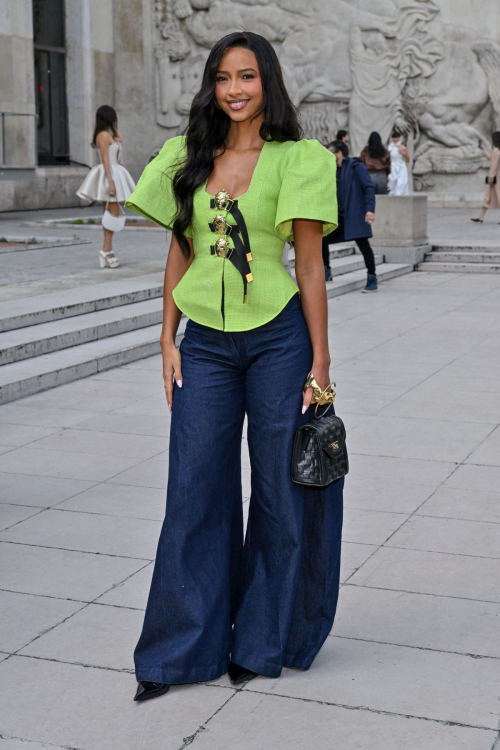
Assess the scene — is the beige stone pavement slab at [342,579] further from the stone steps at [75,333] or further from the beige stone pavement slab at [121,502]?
the stone steps at [75,333]

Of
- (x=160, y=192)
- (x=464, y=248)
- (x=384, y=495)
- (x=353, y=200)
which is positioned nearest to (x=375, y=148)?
(x=464, y=248)

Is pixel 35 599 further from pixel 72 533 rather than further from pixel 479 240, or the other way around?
pixel 479 240

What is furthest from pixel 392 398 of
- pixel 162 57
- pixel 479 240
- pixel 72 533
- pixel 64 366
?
pixel 162 57

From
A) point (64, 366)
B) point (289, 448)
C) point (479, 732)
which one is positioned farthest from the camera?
point (64, 366)

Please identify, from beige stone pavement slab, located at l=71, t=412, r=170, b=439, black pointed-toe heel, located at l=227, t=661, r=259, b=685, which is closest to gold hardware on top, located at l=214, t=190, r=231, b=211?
black pointed-toe heel, located at l=227, t=661, r=259, b=685

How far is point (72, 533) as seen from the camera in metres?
4.79

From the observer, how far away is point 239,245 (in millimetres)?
3189

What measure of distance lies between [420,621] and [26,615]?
4.52ft

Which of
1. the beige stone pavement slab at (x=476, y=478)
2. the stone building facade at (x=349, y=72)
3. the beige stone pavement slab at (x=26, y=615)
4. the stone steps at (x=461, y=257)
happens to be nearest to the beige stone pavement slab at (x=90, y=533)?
the beige stone pavement slab at (x=26, y=615)

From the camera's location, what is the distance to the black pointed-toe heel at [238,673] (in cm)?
335

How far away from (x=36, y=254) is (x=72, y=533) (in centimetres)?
952

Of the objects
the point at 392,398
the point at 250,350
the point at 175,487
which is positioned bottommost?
the point at 392,398

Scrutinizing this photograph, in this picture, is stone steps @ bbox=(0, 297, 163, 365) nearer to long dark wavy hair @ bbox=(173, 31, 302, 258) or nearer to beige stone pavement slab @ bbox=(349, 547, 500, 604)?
beige stone pavement slab @ bbox=(349, 547, 500, 604)

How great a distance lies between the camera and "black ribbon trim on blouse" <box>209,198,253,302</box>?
10.4ft
